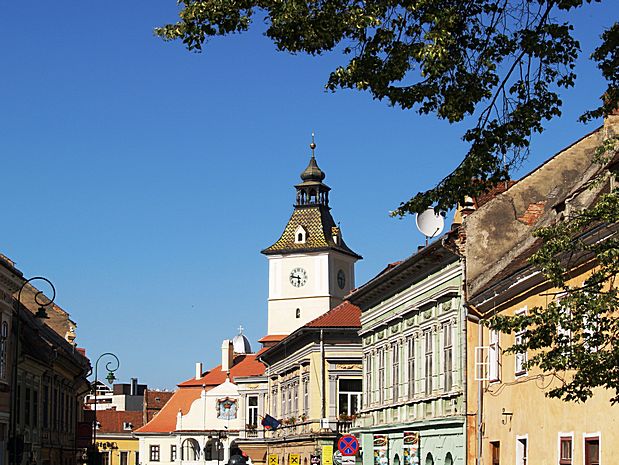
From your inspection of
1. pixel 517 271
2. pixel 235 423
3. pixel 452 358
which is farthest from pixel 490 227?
pixel 235 423

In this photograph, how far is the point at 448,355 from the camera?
33.1m

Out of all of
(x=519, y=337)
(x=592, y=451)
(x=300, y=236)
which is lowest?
(x=592, y=451)

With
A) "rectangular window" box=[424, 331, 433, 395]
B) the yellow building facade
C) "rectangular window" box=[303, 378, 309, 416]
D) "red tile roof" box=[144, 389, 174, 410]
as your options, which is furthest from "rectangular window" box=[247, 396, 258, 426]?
"red tile roof" box=[144, 389, 174, 410]

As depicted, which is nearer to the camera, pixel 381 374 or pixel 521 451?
pixel 521 451

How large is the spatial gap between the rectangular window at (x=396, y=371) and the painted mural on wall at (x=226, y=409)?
71642 mm

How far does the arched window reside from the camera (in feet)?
375

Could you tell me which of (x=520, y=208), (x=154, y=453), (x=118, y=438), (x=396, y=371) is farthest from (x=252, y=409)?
(x=118, y=438)

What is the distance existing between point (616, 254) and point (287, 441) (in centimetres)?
5233

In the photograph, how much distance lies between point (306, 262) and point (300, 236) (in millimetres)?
2316

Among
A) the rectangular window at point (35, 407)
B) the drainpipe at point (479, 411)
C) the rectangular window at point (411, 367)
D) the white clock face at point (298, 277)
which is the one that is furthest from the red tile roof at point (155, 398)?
the drainpipe at point (479, 411)

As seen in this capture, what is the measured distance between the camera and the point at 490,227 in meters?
32.0

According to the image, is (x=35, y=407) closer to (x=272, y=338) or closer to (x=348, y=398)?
(x=348, y=398)

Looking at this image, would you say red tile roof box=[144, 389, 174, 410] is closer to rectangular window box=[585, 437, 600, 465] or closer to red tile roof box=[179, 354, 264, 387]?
red tile roof box=[179, 354, 264, 387]

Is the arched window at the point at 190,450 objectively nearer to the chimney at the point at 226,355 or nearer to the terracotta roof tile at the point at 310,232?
the chimney at the point at 226,355
